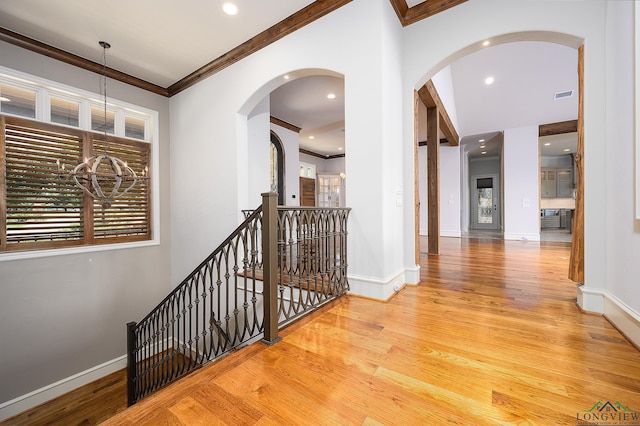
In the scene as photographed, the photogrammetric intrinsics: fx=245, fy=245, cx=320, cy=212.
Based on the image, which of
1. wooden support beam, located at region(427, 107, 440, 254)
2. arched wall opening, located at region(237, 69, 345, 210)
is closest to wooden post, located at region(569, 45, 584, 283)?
arched wall opening, located at region(237, 69, 345, 210)

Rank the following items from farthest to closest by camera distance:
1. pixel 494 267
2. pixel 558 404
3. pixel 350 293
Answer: pixel 494 267, pixel 350 293, pixel 558 404

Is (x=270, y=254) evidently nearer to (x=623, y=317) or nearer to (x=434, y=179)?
(x=623, y=317)

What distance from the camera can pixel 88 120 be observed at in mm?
3996

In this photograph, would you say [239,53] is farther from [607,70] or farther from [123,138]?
[607,70]

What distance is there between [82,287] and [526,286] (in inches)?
243

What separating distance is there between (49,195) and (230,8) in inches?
146

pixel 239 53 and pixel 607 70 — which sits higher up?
pixel 239 53

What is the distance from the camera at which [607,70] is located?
1.95 metres

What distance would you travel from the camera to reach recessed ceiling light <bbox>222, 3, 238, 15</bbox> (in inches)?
111

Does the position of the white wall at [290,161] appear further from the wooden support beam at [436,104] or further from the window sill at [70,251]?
the wooden support beam at [436,104]

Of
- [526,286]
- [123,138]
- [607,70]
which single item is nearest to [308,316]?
[526,286]

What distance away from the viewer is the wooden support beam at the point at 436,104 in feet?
13.2

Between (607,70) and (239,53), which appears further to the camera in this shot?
(239,53)

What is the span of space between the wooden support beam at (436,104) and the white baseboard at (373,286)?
3152 millimetres
